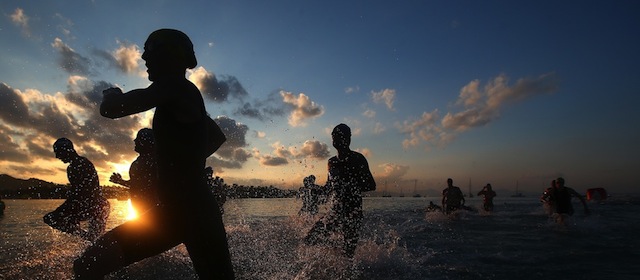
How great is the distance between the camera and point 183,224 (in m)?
2.19

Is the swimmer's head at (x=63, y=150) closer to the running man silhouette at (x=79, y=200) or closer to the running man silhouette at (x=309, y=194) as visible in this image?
the running man silhouette at (x=79, y=200)

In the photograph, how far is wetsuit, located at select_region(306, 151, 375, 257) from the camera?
513cm

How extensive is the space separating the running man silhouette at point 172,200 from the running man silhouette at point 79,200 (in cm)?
524

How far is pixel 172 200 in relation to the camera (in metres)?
2.19

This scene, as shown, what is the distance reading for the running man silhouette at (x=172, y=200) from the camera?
6.90 feet

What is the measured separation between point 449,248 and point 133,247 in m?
7.66

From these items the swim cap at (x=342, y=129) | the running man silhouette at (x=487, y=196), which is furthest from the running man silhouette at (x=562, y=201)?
the swim cap at (x=342, y=129)

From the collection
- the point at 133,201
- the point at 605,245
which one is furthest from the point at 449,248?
the point at 133,201

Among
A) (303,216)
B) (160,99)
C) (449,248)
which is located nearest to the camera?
(160,99)

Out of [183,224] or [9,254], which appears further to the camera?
[9,254]

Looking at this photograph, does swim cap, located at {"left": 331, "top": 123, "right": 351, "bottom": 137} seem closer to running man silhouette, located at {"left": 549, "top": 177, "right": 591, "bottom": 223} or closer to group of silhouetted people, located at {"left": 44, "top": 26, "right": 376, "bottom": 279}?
group of silhouetted people, located at {"left": 44, "top": 26, "right": 376, "bottom": 279}

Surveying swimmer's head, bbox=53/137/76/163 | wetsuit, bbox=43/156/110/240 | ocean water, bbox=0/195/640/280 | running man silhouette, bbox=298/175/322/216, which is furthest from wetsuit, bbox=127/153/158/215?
running man silhouette, bbox=298/175/322/216

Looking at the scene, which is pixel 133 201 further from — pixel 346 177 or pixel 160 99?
pixel 160 99

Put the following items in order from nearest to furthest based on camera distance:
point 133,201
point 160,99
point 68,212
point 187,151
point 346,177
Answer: point 160,99 → point 187,151 → point 346,177 → point 133,201 → point 68,212
